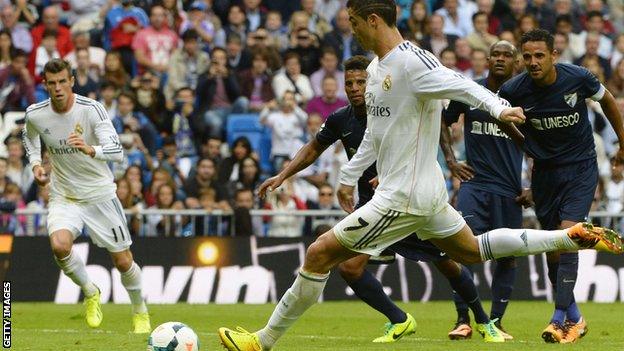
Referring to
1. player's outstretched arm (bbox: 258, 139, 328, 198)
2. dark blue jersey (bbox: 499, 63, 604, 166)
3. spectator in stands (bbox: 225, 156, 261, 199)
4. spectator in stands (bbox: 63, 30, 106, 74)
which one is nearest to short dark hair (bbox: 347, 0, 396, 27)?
player's outstretched arm (bbox: 258, 139, 328, 198)

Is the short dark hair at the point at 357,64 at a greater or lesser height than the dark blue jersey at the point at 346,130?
greater

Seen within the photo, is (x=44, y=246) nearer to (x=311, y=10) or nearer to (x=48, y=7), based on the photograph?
(x=48, y=7)

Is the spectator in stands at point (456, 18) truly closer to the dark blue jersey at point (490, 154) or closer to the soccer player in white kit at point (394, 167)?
the dark blue jersey at point (490, 154)

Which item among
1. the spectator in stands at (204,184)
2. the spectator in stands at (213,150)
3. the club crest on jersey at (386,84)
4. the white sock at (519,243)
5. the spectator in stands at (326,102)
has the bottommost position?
the spectator in stands at (204,184)

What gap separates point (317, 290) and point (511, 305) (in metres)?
9.21

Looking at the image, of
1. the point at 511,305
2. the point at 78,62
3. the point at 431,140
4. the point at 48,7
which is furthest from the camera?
the point at 48,7

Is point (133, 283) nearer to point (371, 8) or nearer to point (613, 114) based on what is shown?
point (613, 114)

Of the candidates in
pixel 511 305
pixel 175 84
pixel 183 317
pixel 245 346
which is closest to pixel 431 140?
pixel 245 346

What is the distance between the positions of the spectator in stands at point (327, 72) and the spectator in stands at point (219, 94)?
4.72 feet

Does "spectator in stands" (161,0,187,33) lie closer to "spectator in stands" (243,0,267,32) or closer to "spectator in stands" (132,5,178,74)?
"spectator in stands" (132,5,178,74)

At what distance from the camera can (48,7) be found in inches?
942

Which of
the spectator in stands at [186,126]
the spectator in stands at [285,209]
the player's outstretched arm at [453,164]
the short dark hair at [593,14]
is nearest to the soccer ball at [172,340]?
the player's outstretched arm at [453,164]

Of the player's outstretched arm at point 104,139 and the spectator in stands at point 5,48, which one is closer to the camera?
the player's outstretched arm at point 104,139

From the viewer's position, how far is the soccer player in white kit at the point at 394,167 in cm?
970
